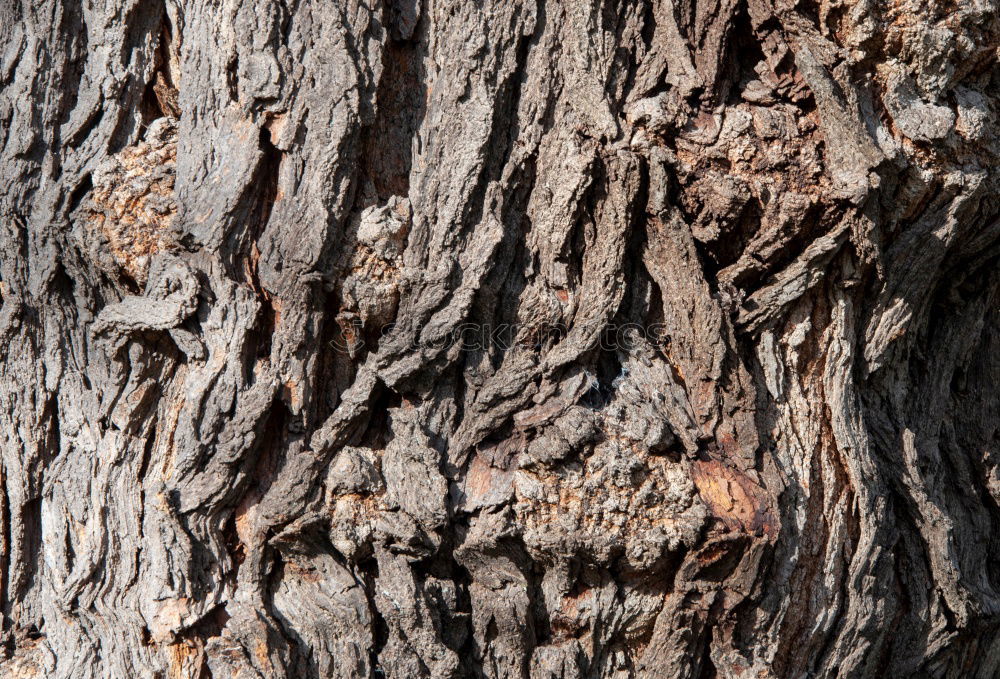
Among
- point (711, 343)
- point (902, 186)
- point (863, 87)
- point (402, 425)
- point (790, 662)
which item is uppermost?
point (863, 87)

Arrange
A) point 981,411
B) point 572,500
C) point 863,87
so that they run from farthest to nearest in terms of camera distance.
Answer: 1. point 981,411
2. point 863,87
3. point 572,500

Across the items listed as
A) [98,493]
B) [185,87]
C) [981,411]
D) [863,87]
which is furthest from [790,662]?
[185,87]

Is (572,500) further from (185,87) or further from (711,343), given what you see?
(185,87)

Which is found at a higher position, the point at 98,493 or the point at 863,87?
the point at 863,87

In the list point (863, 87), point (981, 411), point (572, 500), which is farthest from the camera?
point (981, 411)

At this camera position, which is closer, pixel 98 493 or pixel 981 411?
pixel 98 493

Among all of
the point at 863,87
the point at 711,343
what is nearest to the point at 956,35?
the point at 863,87
